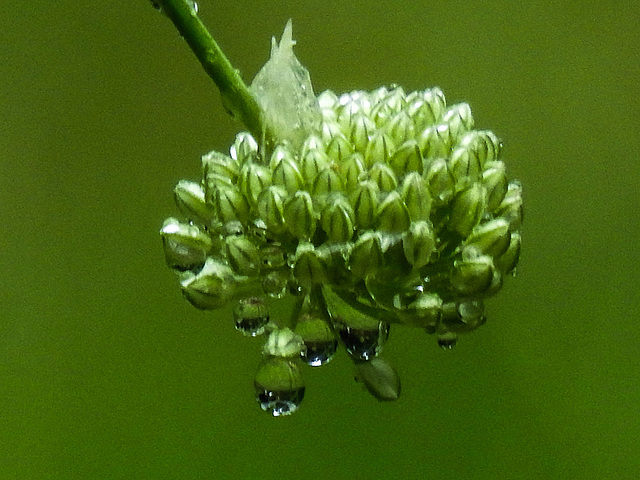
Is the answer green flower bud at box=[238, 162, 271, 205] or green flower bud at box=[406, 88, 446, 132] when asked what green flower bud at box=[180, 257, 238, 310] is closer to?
green flower bud at box=[238, 162, 271, 205]

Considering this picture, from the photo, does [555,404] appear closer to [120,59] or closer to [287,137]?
[287,137]

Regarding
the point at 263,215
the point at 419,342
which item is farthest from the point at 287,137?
the point at 419,342

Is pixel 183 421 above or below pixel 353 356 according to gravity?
above

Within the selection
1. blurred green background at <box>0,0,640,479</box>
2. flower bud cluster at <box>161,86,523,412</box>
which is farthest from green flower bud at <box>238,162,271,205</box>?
blurred green background at <box>0,0,640,479</box>

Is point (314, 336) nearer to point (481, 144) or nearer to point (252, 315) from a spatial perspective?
point (252, 315)

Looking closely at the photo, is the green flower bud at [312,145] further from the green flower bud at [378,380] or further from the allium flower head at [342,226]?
the green flower bud at [378,380]

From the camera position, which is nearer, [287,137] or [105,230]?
[287,137]

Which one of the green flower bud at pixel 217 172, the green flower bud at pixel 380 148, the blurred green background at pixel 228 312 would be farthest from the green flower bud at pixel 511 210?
the blurred green background at pixel 228 312

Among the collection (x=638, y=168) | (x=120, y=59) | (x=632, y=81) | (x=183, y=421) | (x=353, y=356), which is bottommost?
(x=353, y=356)
